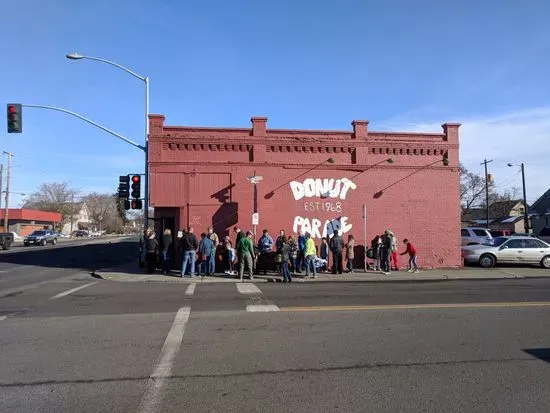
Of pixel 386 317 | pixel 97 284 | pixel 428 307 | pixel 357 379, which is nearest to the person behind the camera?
pixel 357 379

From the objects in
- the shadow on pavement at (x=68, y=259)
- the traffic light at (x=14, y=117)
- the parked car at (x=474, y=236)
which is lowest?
the shadow on pavement at (x=68, y=259)

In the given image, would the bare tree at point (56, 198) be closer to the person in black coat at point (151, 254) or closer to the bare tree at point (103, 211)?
the bare tree at point (103, 211)

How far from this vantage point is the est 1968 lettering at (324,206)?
21875 mm

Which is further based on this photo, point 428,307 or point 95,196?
point 95,196

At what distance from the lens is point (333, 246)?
66.2ft

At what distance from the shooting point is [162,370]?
607cm

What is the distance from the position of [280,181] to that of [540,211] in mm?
49033

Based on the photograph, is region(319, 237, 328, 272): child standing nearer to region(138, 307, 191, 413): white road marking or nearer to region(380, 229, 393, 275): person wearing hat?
region(380, 229, 393, 275): person wearing hat

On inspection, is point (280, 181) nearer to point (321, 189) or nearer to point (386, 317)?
point (321, 189)

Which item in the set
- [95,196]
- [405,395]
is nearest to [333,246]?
[405,395]

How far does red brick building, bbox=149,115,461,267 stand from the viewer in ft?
69.6

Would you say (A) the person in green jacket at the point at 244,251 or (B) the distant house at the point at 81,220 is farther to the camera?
(B) the distant house at the point at 81,220

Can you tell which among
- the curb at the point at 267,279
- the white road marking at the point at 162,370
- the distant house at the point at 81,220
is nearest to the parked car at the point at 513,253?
the curb at the point at 267,279

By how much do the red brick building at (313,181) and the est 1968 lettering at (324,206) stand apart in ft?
0.14
